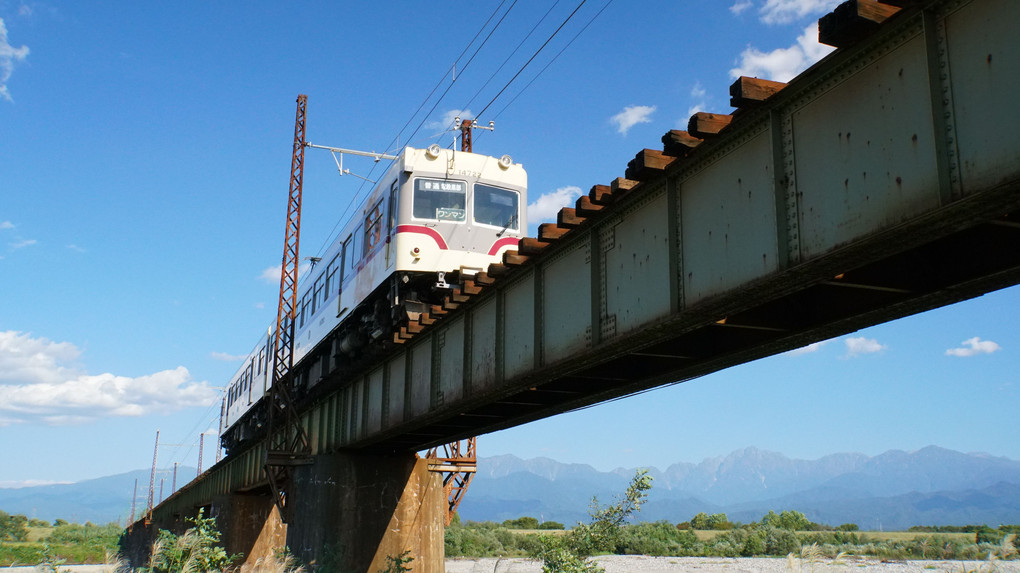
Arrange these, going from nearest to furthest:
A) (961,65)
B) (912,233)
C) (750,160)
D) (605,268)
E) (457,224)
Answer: (961,65)
(912,233)
(750,160)
(605,268)
(457,224)

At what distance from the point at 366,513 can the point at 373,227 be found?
22.1 ft

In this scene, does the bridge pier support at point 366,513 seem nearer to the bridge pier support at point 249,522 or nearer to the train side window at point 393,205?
the train side window at point 393,205

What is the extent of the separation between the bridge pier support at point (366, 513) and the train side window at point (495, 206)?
Result: 6.79m

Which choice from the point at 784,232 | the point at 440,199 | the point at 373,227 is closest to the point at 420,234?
the point at 440,199

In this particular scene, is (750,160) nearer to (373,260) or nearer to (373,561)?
(373,260)

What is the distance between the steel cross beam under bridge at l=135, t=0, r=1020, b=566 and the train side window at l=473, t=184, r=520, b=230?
340 cm

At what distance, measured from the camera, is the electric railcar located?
15305 millimetres

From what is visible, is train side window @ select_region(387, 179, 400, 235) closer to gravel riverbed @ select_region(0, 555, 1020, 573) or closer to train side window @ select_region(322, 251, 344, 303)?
train side window @ select_region(322, 251, 344, 303)

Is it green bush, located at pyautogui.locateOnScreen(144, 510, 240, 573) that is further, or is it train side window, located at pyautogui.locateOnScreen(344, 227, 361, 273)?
train side window, located at pyautogui.locateOnScreen(344, 227, 361, 273)

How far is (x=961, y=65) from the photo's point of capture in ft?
17.3

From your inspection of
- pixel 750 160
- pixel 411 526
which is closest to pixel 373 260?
pixel 411 526

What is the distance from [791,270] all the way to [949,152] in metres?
1.56

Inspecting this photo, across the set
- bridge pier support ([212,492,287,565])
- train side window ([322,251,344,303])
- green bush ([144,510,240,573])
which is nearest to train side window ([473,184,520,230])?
train side window ([322,251,344,303])

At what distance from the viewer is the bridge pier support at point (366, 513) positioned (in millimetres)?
18391
